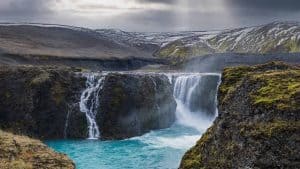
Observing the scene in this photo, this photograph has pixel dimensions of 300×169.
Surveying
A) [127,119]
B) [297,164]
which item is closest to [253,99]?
[297,164]

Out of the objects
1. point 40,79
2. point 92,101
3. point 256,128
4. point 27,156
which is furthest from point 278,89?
point 40,79

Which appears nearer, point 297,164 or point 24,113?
point 297,164

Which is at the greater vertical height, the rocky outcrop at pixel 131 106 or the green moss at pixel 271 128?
the green moss at pixel 271 128

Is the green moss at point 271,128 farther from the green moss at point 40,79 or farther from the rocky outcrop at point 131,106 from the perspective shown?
the green moss at point 40,79

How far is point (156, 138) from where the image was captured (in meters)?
59.9

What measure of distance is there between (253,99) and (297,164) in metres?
3.83

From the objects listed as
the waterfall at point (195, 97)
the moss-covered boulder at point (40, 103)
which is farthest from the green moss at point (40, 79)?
the waterfall at point (195, 97)

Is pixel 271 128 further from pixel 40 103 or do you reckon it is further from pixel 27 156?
pixel 40 103

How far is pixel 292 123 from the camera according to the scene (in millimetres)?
17438

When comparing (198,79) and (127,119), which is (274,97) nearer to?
(127,119)

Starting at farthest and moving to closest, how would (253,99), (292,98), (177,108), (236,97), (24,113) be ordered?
(177,108)
(24,113)
(236,97)
(253,99)
(292,98)

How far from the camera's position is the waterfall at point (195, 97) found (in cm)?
7550

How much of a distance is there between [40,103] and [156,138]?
15.6 meters

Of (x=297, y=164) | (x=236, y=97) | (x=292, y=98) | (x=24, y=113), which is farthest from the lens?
(x=24, y=113)
